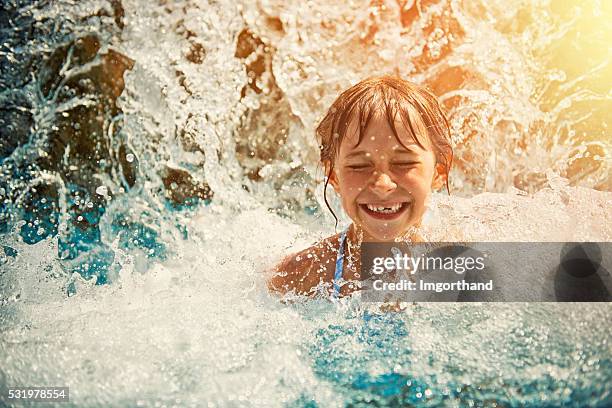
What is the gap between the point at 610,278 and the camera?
95 cm

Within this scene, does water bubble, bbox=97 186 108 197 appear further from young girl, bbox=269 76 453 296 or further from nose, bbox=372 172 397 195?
nose, bbox=372 172 397 195

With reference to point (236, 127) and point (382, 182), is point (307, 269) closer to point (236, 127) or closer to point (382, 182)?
point (382, 182)

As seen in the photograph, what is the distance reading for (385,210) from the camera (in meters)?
0.99

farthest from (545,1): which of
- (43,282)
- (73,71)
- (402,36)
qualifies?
(43,282)

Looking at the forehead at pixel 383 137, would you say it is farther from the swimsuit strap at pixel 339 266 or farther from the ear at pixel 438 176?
the swimsuit strap at pixel 339 266

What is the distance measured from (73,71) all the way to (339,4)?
714 millimetres

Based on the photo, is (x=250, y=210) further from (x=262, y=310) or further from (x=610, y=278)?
(x=610, y=278)

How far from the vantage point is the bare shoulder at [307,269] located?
110 cm
